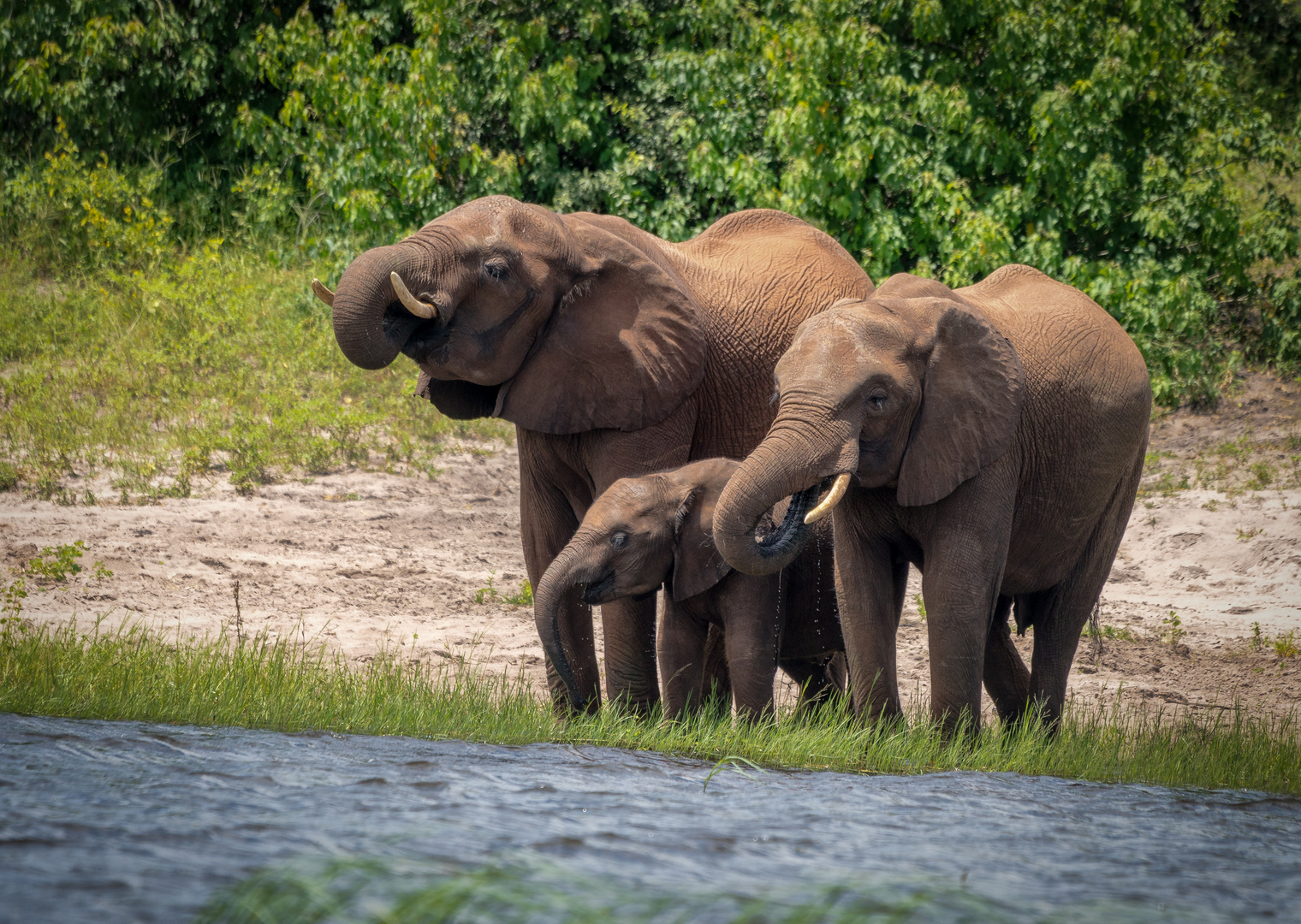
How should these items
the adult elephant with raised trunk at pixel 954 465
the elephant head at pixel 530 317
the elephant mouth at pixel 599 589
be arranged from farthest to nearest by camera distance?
the elephant mouth at pixel 599 589 < the elephant head at pixel 530 317 < the adult elephant with raised trunk at pixel 954 465

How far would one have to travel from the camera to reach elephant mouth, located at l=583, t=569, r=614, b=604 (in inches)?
256

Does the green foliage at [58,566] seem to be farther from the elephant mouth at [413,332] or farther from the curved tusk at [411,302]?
the curved tusk at [411,302]

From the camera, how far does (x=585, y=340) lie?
22.2 feet

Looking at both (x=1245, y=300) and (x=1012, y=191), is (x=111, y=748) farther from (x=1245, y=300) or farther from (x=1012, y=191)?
(x=1245, y=300)

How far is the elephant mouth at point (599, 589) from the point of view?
6512 millimetres

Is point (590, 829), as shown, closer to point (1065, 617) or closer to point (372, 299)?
point (372, 299)

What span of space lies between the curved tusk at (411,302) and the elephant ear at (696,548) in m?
1.48

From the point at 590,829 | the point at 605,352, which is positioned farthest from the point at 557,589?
the point at 590,829

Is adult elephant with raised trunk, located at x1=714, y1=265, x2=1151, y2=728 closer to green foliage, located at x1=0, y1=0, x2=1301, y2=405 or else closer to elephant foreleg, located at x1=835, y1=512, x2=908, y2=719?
elephant foreleg, located at x1=835, y1=512, x2=908, y2=719

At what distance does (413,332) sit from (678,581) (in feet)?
5.64

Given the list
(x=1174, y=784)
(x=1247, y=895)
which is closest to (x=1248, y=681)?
(x=1174, y=784)

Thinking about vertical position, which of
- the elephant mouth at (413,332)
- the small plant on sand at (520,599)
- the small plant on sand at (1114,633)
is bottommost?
the small plant on sand at (1114,633)


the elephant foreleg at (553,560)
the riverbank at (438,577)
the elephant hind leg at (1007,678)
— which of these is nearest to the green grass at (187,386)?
the riverbank at (438,577)

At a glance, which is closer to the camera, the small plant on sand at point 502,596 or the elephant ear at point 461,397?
the elephant ear at point 461,397
